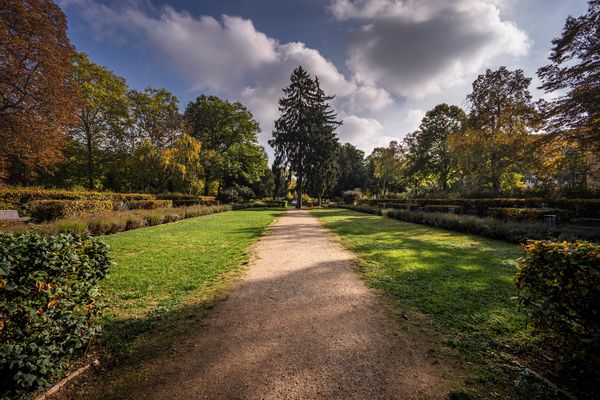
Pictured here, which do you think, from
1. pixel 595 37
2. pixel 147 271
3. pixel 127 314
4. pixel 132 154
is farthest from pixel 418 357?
pixel 132 154

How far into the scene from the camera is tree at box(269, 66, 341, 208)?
30828 mm

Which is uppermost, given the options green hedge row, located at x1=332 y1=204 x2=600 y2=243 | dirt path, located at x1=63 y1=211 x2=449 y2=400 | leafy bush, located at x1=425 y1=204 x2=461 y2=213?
leafy bush, located at x1=425 y1=204 x2=461 y2=213

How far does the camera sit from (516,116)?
2106 centimetres

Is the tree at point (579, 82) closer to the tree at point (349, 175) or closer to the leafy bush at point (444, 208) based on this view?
the leafy bush at point (444, 208)

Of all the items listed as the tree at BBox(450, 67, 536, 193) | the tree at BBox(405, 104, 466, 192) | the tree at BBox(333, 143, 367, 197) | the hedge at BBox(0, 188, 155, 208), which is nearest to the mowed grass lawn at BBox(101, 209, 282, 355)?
the hedge at BBox(0, 188, 155, 208)

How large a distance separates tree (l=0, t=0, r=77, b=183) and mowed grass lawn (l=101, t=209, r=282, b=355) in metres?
11.3

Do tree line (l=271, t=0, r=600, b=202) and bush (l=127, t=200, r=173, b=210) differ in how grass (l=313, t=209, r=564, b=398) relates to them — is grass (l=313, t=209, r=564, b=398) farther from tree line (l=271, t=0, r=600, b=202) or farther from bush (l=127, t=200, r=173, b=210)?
bush (l=127, t=200, r=173, b=210)

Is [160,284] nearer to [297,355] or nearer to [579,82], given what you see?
[297,355]

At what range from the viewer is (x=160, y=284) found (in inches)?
189

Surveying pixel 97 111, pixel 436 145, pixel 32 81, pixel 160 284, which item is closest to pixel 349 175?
pixel 436 145

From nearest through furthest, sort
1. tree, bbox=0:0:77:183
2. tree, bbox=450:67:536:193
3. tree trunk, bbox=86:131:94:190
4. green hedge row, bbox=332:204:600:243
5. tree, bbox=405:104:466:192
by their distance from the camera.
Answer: green hedge row, bbox=332:204:600:243, tree, bbox=0:0:77:183, tree, bbox=450:67:536:193, tree trunk, bbox=86:131:94:190, tree, bbox=405:104:466:192

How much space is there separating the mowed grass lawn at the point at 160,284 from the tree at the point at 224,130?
26674 millimetres

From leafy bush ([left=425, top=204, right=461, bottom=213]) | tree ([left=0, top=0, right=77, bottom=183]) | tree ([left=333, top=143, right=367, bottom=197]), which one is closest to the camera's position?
tree ([left=0, top=0, right=77, bottom=183])

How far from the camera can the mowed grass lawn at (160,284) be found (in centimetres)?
327
